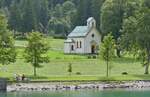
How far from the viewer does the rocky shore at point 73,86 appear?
65.2m

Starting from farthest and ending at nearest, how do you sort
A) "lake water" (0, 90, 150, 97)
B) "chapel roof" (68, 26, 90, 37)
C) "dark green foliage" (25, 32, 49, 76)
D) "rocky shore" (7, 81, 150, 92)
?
"chapel roof" (68, 26, 90, 37) < "dark green foliage" (25, 32, 49, 76) < "rocky shore" (7, 81, 150, 92) < "lake water" (0, 90, 150, 97)

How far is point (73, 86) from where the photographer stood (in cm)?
6738

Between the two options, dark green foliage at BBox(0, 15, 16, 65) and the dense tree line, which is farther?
the dense tree line

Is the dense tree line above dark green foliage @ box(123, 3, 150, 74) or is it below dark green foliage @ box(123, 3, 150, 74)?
above

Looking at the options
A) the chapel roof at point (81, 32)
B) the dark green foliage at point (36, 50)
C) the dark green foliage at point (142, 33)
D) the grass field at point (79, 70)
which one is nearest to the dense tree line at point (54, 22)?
the chapel roof at point (81, 32)

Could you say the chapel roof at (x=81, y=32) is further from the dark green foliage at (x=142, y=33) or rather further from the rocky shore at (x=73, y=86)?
the rocky shore at (x=73, y=86)

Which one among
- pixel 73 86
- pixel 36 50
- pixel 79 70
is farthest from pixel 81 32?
pixel 73 86

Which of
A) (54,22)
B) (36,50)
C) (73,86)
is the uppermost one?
(54,22)

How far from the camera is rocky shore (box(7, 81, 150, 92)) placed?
214ft

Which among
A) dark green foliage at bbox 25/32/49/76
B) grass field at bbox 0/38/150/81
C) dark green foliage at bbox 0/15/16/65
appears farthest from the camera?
dark green foliage at bbox 25/32/49/76

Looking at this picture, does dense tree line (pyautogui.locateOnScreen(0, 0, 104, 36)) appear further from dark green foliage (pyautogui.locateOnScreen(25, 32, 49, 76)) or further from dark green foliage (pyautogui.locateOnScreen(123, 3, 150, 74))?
dark green foliage (pyautogui.locateOnScreen(25, 32, 49, 76))

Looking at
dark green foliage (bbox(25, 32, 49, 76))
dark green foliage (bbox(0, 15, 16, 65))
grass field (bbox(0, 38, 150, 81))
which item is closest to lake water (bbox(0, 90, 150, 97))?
grass field (bbox(0, 38, 150, 81))

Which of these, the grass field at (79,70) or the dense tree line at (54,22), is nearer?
the grass field at (79,70)

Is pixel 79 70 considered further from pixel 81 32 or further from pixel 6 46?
pixel 81 32
